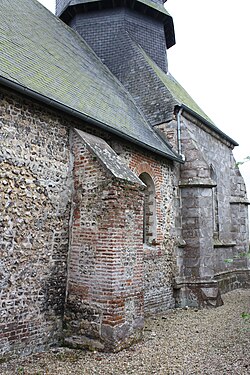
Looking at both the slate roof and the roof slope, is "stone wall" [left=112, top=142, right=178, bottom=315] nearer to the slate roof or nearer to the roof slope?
the slate roof

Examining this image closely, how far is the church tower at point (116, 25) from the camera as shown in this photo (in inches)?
489

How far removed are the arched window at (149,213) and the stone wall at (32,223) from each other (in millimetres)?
2958

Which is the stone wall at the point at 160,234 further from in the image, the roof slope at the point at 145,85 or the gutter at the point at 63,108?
the roof slope at the point at 145,85

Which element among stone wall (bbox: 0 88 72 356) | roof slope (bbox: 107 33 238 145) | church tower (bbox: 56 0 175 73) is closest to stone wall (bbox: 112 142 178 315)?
roof slope (bbox: 107 33 238 145)

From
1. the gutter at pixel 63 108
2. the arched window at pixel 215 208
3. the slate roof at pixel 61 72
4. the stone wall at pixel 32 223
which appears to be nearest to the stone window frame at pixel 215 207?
the arched window at pixel 215 208

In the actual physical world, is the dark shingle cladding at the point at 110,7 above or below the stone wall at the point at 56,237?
above

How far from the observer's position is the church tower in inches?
489

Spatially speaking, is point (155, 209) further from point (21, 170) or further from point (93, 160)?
point (21, 170)

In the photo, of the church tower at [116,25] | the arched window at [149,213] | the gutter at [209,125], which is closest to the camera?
the arched window at [149,213]

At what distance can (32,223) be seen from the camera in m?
5.86

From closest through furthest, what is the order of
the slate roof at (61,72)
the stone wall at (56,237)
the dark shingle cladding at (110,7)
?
the stone wall at (56,237) → the slate roof at (61,72) → the dark shingle cladding at (110,7)

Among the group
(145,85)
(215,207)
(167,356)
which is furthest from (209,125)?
(167,356)

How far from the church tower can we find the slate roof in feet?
3.21

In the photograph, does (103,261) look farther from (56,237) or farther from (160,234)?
(160,234)
